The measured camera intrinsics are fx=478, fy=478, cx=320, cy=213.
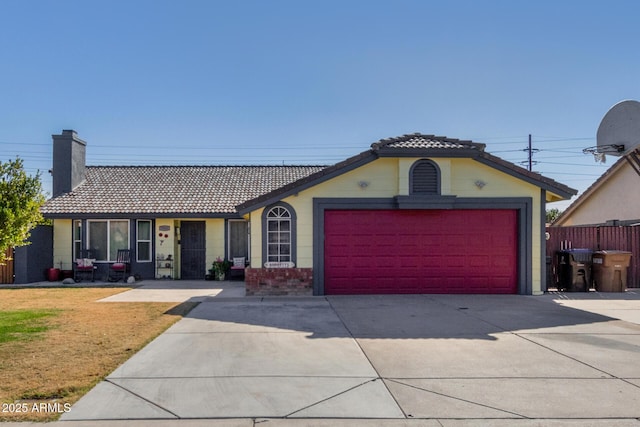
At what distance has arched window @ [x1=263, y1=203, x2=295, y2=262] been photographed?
1374 cm

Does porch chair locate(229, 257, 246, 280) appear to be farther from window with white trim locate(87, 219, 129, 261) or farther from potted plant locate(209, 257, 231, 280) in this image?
window with white trim locate(87, 219, 129, 261)

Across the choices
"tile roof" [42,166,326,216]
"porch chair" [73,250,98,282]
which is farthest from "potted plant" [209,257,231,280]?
"porch chair" [73,250,98,282]

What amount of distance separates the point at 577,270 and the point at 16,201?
48.6 feet

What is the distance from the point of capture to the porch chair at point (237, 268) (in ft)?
60.1

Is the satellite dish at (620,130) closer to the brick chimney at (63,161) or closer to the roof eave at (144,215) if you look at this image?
the roof eave at (144,215)

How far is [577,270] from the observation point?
14633 mm

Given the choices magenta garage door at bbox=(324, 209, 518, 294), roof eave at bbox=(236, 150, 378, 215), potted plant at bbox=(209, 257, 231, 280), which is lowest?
potted plant at bbox=(209, 257, 231, 280)

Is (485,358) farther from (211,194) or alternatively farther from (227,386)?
(211,194)

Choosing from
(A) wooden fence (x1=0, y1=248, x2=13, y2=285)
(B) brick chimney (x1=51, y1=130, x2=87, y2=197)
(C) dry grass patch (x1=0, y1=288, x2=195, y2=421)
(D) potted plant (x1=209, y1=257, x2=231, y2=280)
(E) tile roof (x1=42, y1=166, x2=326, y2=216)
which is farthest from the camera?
(B) brick chimney (x1=51, y1=130, x2=87, y2=197)

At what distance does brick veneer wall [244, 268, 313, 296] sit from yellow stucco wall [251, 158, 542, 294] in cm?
26

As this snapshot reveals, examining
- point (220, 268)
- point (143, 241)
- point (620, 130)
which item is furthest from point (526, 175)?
point (143, 241)

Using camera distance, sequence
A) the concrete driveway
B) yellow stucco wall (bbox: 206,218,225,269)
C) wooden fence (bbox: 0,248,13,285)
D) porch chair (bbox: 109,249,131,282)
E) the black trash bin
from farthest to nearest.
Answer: yellow stucco wall (bbox: 206,218,225,269) < porch chair (bbox: 109,249,131,282) < wooden fence (bbox: 0,248,13,285) < the black trash bin < the concrete driveway

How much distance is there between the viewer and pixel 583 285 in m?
14.7

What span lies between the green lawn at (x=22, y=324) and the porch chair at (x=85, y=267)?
24.5 feet
